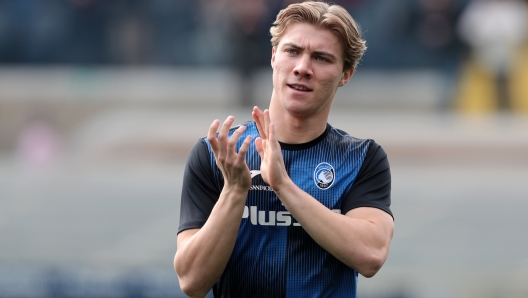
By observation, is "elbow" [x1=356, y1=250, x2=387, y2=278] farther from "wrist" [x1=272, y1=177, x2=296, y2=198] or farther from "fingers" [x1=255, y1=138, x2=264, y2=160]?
"fingers" [x1=255, y1=138, x2=264, y2=160]

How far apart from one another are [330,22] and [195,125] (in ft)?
37.8

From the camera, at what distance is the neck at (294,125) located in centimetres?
361

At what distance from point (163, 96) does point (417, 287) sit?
8878mm

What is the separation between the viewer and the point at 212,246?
10.9 feet

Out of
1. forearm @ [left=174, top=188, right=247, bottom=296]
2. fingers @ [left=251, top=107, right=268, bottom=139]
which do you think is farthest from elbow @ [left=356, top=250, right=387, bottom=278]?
fingers @ [left=251, top=107, right=268, bottom=139]

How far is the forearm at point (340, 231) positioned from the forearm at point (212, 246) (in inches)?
7.1

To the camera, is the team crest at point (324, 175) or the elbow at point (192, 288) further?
the team crest at point (324, 175)

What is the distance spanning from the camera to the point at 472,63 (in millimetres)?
14633

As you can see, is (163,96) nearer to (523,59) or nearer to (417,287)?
(523,59)

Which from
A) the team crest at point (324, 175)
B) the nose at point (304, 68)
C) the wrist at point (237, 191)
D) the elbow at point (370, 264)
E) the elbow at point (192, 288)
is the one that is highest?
the nose at point (304, 68)

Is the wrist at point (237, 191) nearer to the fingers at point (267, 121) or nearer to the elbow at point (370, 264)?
the fingers at point (267, 121)

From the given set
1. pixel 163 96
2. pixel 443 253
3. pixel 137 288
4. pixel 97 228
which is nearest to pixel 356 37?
pixel 137 288

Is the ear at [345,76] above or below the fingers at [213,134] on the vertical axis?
above

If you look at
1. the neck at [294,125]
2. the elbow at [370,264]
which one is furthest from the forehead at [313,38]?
the elbow at [370,264]
